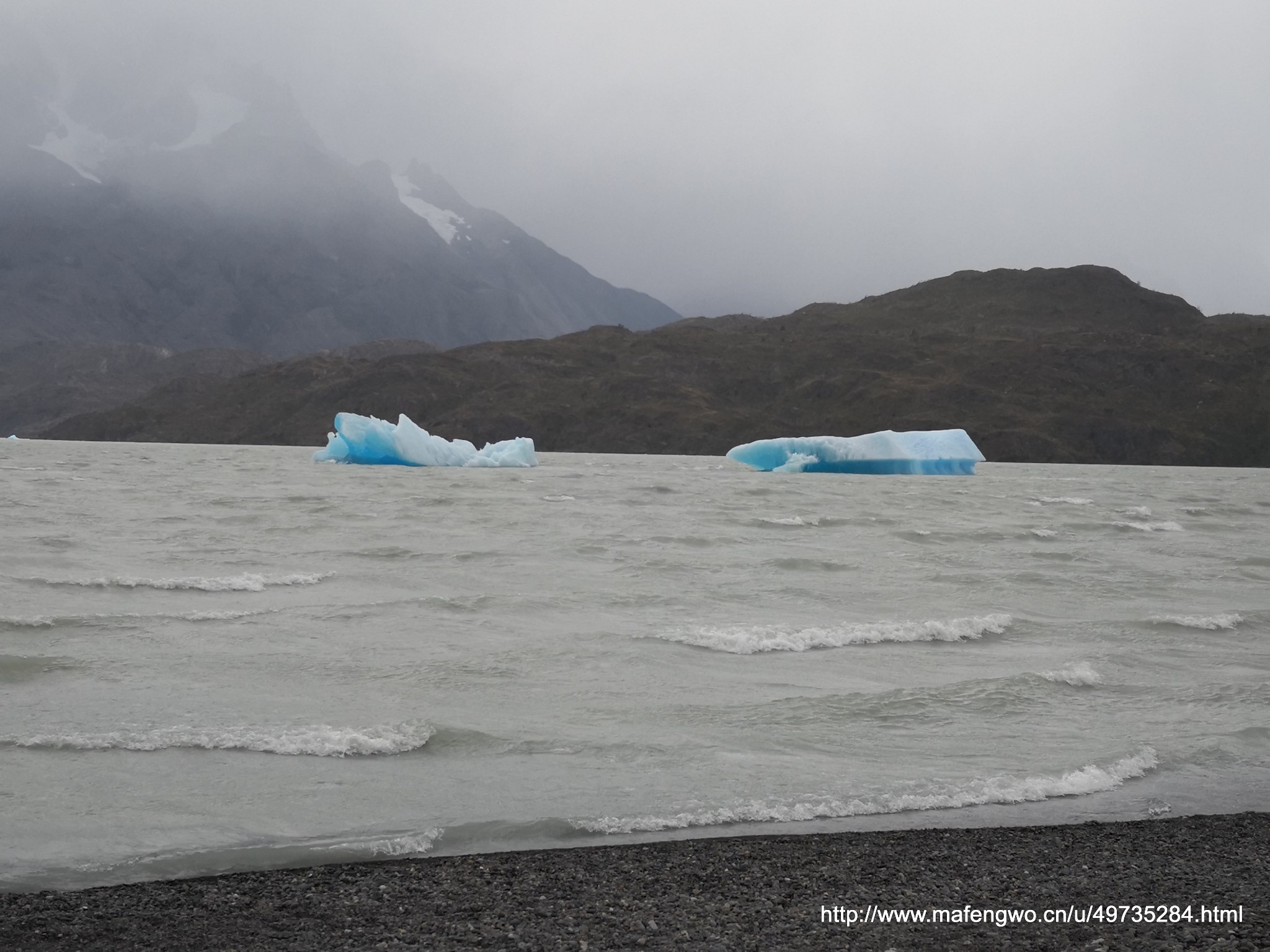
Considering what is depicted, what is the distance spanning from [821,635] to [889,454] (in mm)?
47053

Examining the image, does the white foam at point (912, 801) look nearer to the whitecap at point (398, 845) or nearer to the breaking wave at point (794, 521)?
the whitecap at point (398, 845)

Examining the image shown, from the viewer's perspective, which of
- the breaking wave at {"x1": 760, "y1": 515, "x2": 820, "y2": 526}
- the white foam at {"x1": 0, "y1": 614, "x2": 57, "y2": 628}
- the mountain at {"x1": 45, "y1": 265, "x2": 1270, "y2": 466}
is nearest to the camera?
the white foam at {"x1": 0, "y1": 614, "x2": 57, "y2": 628}

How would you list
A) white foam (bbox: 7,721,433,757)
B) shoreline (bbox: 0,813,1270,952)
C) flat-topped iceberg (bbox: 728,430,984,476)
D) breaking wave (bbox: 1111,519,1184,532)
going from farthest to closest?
flat-topped iceberg (bbox: 728,430,984,476), breaking wave (bbox: 1111,519,1184,532), white foam (bbox: 7,721,433,757), shoreline (bbox: 0,813,1270,952)

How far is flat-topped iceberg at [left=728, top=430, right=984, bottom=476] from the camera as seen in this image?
2249 inches

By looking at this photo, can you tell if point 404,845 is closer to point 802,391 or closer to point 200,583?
point 200,583

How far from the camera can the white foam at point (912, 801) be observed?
6051mm

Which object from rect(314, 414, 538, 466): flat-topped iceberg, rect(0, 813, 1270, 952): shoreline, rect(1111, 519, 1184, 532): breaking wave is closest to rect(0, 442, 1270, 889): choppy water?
rect(0, 813, 1270, 952): shoreline

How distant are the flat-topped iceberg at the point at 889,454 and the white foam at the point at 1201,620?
1681 inches

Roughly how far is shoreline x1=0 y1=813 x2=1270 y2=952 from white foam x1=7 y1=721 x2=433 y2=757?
1.88m

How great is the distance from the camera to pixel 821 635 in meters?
11.4

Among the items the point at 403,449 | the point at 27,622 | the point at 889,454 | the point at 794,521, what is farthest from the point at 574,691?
the point at 889,454

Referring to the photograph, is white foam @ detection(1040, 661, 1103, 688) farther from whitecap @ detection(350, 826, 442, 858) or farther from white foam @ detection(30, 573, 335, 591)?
white foam @ detection(30, 573, 335, 591)

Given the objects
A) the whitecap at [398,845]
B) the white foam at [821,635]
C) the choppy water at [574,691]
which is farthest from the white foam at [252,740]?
the white foam at [821,635]

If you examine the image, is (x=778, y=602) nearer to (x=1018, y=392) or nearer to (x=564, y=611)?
(x=564, y=611)
